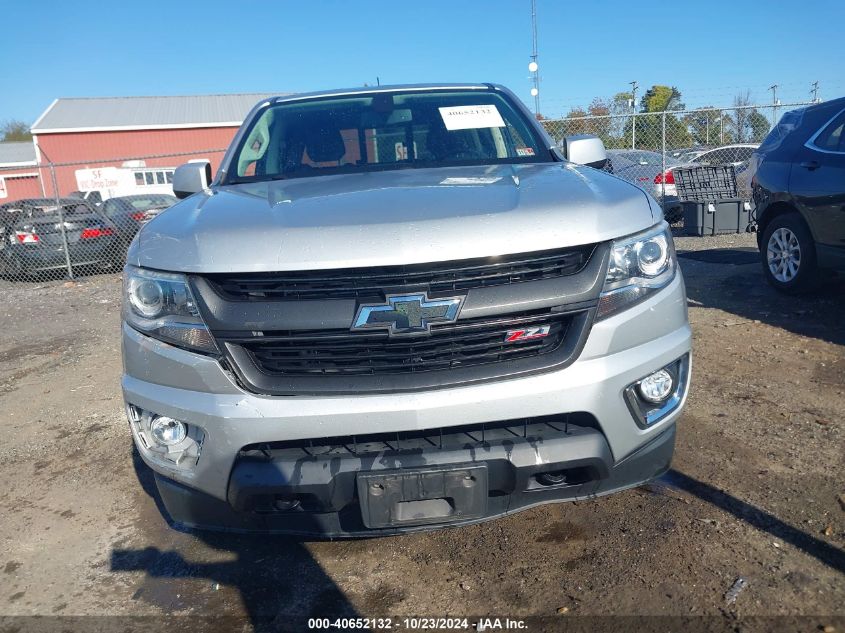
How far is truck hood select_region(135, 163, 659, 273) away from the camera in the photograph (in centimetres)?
216

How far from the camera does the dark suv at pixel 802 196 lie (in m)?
5.61

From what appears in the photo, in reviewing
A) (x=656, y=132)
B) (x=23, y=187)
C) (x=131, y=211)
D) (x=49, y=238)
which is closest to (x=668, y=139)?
(x=656, y=132)

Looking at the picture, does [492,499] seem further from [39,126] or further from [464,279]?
[39,126]

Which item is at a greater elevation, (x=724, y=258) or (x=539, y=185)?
(x=539, y=185)

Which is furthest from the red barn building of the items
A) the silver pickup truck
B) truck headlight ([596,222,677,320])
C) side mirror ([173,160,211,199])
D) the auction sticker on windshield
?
truck headlight ([596,222,677,320])

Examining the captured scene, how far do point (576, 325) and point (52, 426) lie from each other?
3827mm

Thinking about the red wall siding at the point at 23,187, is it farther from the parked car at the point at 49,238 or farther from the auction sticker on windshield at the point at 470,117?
A: the auction sticker on windshield at the point at 470,117

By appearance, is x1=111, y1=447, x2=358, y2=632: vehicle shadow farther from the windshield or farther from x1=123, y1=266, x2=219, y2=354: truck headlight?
the windshield

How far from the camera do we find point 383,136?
3.65 metres

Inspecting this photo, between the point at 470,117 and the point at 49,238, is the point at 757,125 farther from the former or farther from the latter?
the point at 49,238

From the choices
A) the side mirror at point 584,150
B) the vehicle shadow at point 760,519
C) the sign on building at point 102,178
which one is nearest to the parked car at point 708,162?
the side mirror at point 584,150

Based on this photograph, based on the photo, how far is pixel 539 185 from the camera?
2631mm

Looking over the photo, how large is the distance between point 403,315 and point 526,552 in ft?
3.94

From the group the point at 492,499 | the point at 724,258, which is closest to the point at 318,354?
the point at 492,499
